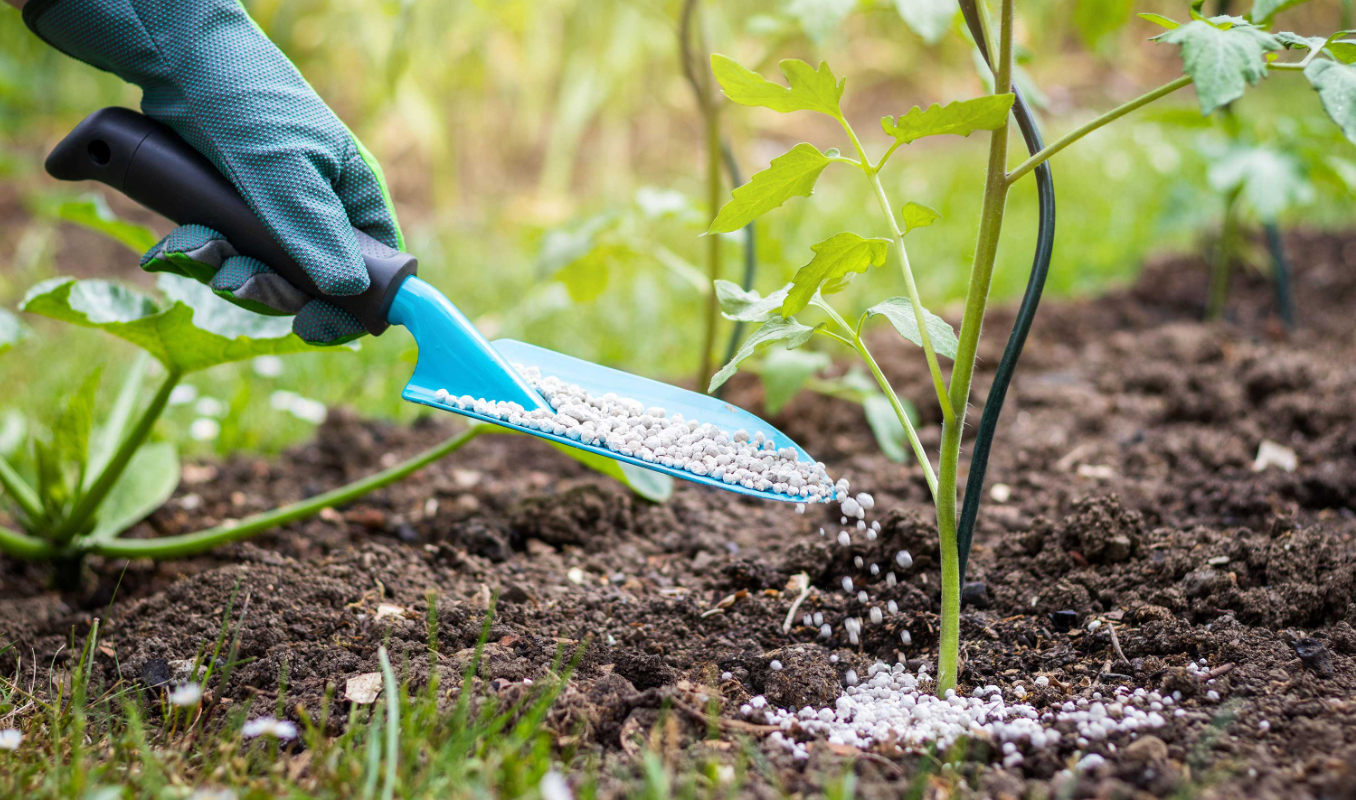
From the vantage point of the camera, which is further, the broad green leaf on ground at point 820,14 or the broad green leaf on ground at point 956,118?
the broad green leaf on ground at point 820,14

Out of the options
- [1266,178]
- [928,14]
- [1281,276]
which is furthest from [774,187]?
[1281,276]

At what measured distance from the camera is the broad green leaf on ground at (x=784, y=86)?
998 mm

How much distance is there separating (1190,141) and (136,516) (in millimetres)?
4382

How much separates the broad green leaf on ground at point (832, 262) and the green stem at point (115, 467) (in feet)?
3.31

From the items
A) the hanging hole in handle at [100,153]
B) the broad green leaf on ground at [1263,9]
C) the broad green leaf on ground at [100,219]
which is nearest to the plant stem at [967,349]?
the broad green leaf on ground at [1263,9]

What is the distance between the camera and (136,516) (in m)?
1.67

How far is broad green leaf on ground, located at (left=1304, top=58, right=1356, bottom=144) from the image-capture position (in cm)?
89

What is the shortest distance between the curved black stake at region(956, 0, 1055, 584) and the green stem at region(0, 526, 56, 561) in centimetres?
142

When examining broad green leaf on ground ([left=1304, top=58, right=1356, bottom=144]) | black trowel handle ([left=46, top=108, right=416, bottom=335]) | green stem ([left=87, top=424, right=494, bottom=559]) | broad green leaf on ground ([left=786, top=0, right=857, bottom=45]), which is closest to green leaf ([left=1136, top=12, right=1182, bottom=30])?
broad green leaf on ground ([left=1304, top=58, right=1356, bottom=144])

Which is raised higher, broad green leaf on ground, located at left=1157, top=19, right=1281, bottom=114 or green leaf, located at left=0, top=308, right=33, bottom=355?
broad green leaf on ground, located at left=1157, top=19, right=1281, bottom=114

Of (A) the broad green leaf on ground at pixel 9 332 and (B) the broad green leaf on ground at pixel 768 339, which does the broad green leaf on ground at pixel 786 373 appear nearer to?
(B) the broad green leaf on ground at pixel 768 339

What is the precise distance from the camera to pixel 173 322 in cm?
141

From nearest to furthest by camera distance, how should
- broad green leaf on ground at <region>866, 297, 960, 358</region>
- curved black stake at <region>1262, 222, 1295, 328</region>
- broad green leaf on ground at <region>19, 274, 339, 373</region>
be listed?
broad green leaf on ground at <region>866, 297, 960, 358</region>, broad green leaf on ground at <region>19, 274, 339, 373</region>, curved black stake at <region>1262, 222, 1295, 328</region>

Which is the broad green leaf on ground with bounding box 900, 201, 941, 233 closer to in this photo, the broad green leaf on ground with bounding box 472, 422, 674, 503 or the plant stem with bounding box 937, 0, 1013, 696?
the plant stem with bounding box 937, 0, 1013, 696
